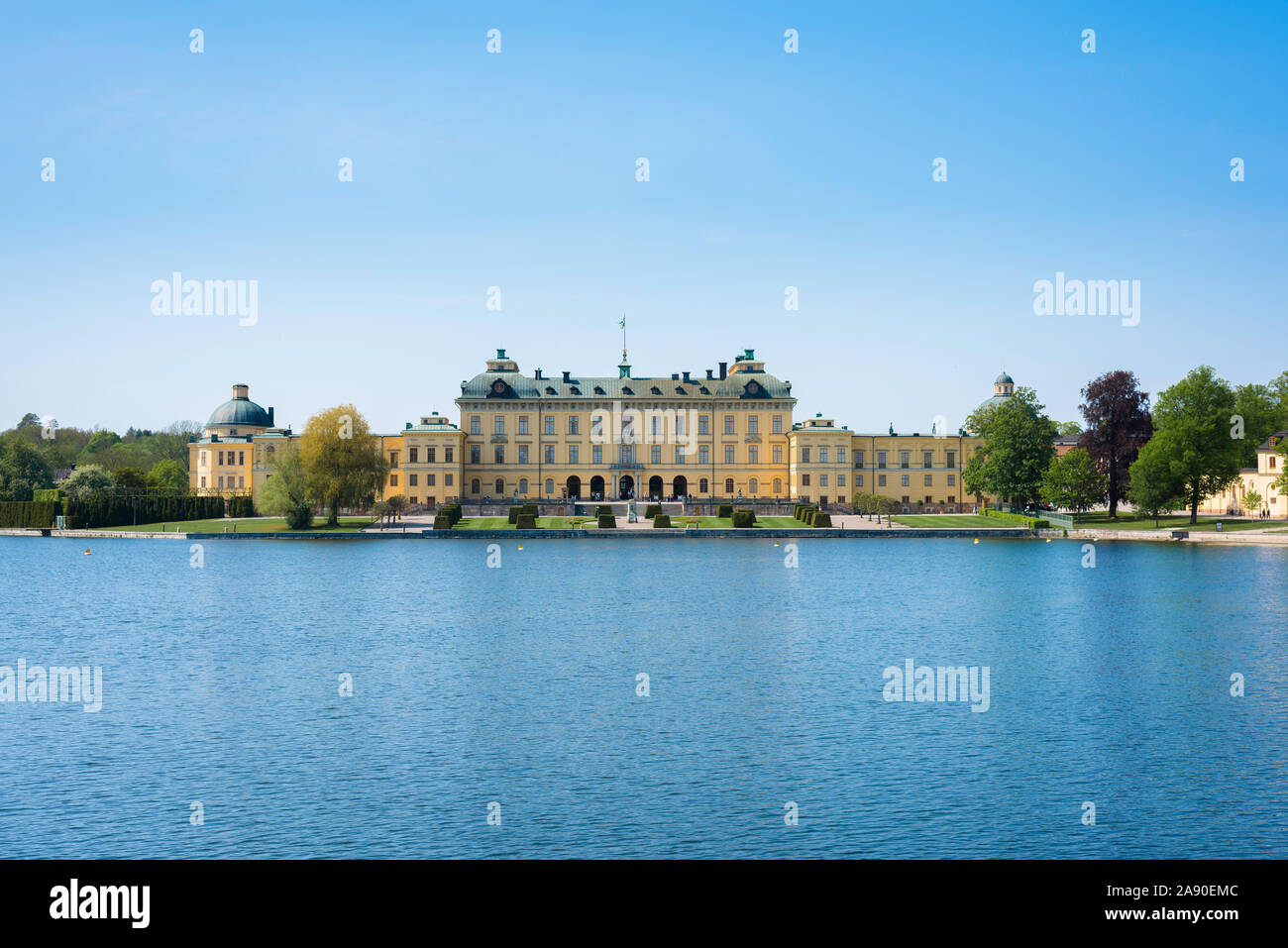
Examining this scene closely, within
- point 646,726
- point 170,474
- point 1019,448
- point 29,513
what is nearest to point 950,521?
point 1019,448

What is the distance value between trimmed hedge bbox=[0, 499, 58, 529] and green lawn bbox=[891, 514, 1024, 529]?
77.7 m

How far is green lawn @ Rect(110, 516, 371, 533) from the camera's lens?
305 ft

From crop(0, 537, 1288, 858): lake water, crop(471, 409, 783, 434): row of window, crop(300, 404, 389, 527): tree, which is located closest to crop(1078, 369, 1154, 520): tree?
crop(471, 409, 783, 434): row of window

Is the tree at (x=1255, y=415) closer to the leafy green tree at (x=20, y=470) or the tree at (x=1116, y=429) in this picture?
the tree at (x=1116, y=429)

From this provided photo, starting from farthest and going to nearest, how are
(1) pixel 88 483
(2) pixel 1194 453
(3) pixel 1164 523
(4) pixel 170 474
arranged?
(4) pixel 170 474 → (1) pixel 88 483 → (3) pixel 1164 523 → (2) pixel 1194 453

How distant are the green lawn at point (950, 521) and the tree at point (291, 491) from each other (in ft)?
168

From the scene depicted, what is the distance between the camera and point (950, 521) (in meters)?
102

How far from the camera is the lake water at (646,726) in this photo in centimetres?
1727

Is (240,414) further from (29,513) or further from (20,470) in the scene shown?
(29,513)

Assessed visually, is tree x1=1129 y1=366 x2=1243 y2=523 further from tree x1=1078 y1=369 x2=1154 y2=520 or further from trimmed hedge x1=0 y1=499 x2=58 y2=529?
trimmed hedge x1=0 y1=499 x2=58 y2=529

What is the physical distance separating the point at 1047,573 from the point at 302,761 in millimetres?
47627

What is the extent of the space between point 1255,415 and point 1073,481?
37.0 m

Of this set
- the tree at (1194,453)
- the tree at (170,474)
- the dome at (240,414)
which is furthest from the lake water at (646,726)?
the tree at (170,474)

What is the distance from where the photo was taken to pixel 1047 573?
193 feet
